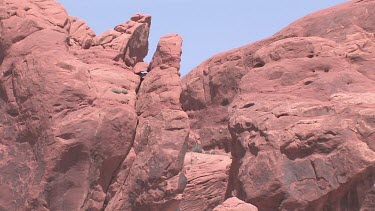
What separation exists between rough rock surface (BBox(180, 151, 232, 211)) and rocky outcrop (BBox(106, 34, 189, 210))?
19.4 feet

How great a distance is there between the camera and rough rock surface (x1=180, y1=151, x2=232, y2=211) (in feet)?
86.7

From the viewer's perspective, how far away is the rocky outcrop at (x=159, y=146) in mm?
19953

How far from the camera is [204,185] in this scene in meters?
26.7

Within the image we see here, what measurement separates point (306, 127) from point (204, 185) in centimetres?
844

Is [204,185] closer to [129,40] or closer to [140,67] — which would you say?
[140,67]

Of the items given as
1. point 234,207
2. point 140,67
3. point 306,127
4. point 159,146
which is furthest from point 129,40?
point 234,207

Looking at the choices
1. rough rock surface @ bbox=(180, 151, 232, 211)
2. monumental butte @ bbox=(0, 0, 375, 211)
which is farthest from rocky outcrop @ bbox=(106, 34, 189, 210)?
rough rock surface @ bbox=(180, 151, 232, 211)

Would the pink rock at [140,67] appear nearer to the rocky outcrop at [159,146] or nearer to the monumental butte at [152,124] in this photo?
the monumental butte at [152,124]

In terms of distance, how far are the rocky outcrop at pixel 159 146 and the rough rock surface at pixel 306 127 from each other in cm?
150

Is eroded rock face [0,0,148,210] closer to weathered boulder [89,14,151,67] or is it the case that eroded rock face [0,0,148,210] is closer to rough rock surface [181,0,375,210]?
weathered boulder [89,14,151,67]

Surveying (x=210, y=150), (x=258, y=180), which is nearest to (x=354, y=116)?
(x=258, y=180)

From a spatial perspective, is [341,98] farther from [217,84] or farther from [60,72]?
[217,84]

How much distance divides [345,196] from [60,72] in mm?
7654

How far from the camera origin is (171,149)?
20062mm
